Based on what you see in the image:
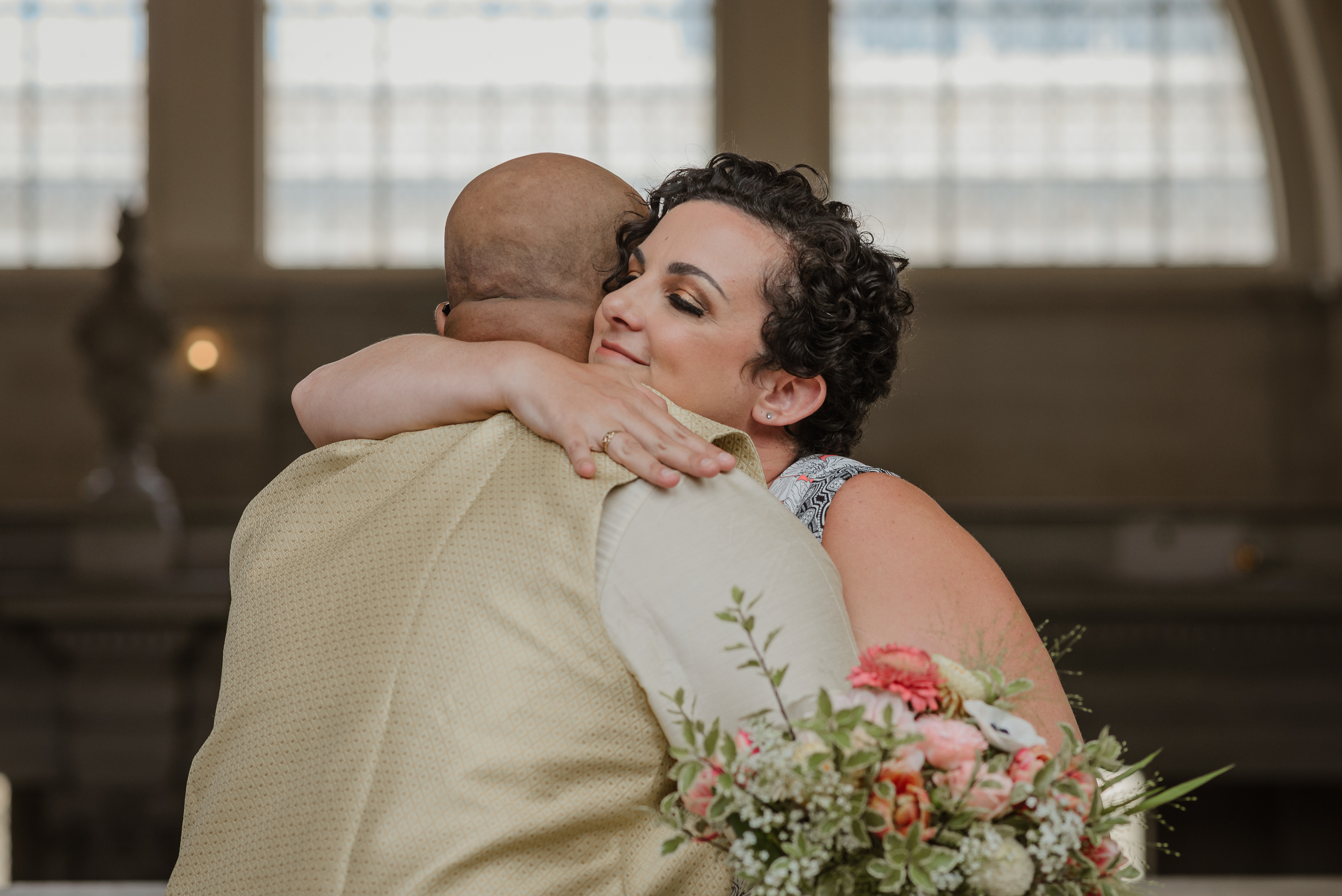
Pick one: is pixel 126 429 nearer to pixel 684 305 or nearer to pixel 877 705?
pixel 684 305

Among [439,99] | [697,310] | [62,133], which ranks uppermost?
[439,99]

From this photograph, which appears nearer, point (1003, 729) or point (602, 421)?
point (1003, 729)

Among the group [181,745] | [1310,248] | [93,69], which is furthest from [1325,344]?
[93,69]

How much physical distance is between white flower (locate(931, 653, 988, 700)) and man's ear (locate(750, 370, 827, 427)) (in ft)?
2.43

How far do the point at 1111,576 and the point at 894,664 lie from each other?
31.9 ft

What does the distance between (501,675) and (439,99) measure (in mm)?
14144

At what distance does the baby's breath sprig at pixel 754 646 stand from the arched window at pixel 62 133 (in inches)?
572

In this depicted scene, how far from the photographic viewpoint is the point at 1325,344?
45.8ft

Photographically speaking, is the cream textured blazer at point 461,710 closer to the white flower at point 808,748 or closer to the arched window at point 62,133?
the white flower at point 808,748

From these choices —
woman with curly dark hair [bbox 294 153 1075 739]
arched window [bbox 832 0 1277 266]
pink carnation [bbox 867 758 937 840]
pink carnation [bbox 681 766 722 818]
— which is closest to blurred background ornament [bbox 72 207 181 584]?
arched window [bbox 832 0 1277 266]

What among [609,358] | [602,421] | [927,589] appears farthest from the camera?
[609,358]

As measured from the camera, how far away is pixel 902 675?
3.71 feet

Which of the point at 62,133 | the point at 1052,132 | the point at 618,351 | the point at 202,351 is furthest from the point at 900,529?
the point at 62,133

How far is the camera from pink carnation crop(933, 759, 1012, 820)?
3.54 feet
